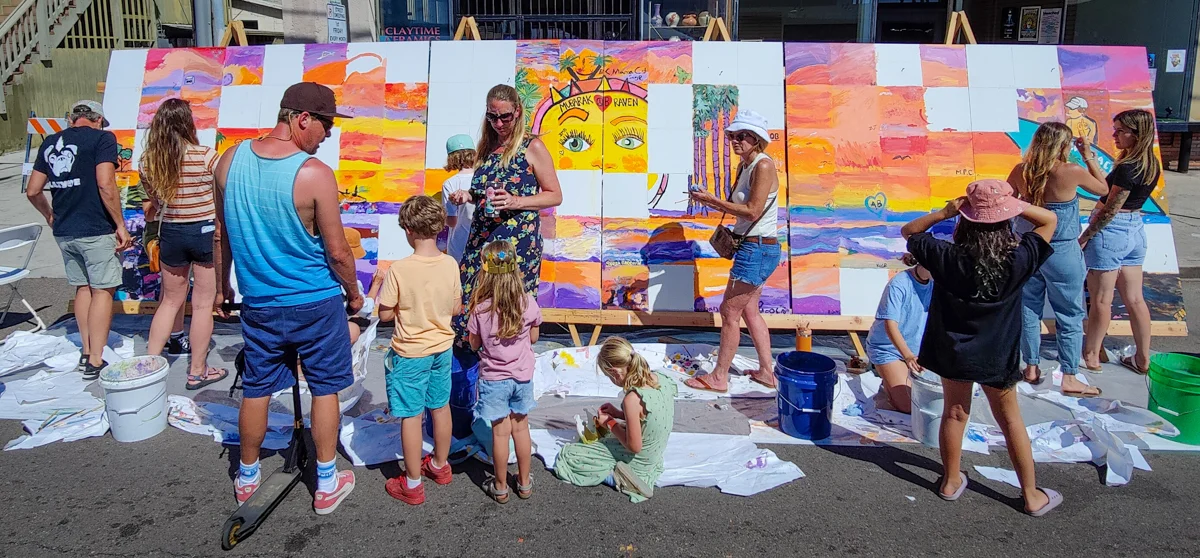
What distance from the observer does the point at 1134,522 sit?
11.9ft

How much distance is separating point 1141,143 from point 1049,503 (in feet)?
8.95

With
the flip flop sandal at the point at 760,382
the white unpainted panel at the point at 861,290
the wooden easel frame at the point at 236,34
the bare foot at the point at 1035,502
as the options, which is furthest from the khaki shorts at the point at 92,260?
the bare foot at the point at 1035,502

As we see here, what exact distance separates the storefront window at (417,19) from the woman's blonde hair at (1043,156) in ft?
26.7

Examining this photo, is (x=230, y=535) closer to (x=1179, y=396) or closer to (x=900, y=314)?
(x=900, y=314)

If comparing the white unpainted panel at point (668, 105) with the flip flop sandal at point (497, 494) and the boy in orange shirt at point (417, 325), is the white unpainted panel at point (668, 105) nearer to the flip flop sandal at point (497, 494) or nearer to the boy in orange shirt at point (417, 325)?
the boy in orange shirt at point (417, 325)

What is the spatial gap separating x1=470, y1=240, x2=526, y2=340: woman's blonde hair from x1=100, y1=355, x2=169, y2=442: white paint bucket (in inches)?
80.2

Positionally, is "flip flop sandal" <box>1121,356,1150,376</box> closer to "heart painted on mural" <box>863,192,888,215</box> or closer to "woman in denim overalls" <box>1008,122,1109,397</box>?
"woman in denim overalls" <box>1008,122,1109,397</box>

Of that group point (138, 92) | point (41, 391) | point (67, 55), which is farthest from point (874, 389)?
point (67, 55)

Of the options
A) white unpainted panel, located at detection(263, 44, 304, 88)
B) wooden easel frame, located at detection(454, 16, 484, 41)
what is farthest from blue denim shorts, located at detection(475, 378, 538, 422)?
white unpainted panel, located at detection(263, 44, 304, 88)

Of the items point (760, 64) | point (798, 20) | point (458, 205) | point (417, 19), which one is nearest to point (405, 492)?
point (458, 205)

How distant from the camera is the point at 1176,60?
13.2 m

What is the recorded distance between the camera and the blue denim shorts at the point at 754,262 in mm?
5031

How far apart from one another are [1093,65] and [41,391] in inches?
295

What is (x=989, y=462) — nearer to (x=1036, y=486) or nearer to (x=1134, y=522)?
(x=1036, y=486)
